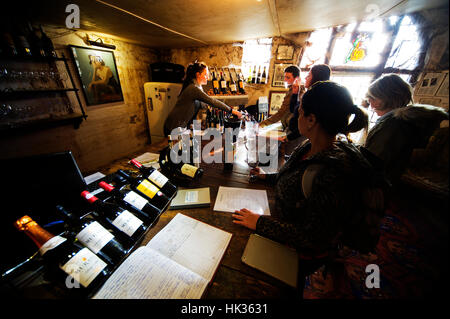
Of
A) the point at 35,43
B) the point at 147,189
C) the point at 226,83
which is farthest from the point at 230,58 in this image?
the point at 147,189

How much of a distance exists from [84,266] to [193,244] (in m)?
0.43

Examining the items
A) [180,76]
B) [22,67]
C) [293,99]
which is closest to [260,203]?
[293,99]

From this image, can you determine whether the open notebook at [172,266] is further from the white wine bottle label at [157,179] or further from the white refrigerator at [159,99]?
the white refrigerator at [159,99]

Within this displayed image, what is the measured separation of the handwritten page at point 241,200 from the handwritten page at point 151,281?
41 centimetres

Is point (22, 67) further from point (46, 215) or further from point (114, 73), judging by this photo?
point (46, 215)

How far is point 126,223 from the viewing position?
0.75 metres

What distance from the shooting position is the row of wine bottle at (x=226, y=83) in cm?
344

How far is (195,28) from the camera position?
2.47 metres

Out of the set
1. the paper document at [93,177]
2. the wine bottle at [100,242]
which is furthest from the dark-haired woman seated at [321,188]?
the paper document at [93,177]

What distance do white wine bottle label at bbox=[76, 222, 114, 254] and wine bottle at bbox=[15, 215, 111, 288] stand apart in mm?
19

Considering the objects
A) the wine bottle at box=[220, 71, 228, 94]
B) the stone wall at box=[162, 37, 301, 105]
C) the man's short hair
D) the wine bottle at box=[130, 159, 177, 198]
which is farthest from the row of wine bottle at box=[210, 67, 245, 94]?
the wine bottle at box=[130, 159, 177, 198]

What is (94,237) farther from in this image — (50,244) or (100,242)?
(50,244)

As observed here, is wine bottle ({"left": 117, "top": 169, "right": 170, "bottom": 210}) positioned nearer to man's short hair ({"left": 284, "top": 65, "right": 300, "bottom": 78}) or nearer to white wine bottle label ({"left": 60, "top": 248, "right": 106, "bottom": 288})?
white wine bottle label ({"left": 60, "top": 248, "right": 106, "bottom": 288})

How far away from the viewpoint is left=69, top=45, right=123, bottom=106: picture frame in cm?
284
